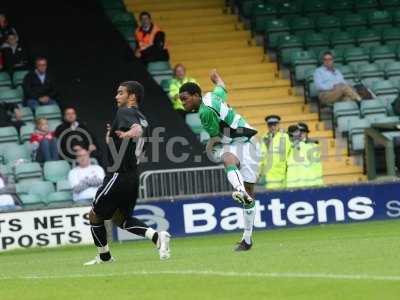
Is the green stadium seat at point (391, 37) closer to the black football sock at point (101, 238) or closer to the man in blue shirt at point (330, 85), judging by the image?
the man in blue shirt at point (330, 85)

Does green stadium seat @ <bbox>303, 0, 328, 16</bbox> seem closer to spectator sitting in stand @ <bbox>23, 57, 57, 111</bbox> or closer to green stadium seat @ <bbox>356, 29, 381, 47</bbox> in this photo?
green stadium seat @ <bbox>356, 29, 381, 47</bbox>

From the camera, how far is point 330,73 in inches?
1015

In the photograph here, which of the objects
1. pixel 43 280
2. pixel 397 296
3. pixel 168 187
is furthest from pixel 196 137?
pixel 397 296

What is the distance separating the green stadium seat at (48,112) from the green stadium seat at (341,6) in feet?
27.0

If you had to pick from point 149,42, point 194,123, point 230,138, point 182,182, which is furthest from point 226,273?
point 149,42

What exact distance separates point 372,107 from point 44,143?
7042mm

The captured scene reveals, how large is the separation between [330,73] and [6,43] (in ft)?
20.7

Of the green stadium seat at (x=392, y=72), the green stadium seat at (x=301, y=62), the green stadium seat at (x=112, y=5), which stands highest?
the green stadium seat at (x=112, y=5)

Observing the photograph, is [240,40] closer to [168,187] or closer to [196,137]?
[196,137]

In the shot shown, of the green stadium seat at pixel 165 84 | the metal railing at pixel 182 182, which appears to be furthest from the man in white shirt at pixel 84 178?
the green stadium seat at pixel 165 84

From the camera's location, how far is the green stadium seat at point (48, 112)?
77.3ft

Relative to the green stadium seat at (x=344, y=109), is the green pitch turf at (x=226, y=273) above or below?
below

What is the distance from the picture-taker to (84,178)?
2138cm

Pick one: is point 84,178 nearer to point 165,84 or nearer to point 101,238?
point 165,84
